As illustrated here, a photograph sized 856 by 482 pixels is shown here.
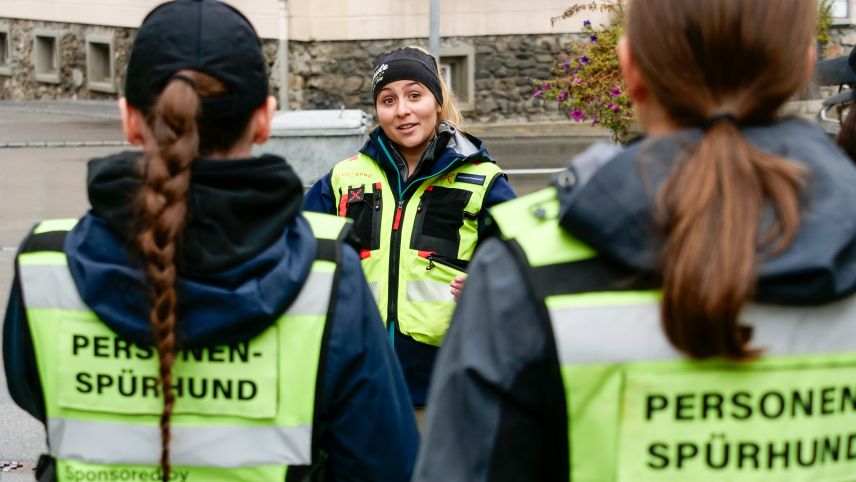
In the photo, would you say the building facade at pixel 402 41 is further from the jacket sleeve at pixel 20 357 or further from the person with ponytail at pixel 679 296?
the person with ponytail at pixel 679 296

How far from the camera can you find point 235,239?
2.24m

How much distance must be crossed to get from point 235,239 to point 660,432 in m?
0.80

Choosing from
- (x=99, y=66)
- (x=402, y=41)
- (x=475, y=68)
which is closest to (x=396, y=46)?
(x=402, y=41)

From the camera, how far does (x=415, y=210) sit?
419 centimetres

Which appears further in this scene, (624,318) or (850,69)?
(850,69)

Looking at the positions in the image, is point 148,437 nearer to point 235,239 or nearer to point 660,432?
point 235,239

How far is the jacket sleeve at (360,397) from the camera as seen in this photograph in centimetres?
233

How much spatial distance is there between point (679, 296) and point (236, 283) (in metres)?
0.81

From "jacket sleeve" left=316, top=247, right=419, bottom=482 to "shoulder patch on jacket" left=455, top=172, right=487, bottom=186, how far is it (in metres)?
1.82

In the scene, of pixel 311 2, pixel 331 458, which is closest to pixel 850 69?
pixel 331 458

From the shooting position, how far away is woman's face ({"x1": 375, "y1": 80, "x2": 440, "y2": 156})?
14.3 feet

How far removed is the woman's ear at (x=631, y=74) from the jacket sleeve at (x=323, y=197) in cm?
247

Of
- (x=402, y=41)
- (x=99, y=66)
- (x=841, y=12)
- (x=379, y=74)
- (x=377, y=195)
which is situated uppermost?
(x=841, y=12)

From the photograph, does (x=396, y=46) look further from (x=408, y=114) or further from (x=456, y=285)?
(x=456, y=285)
